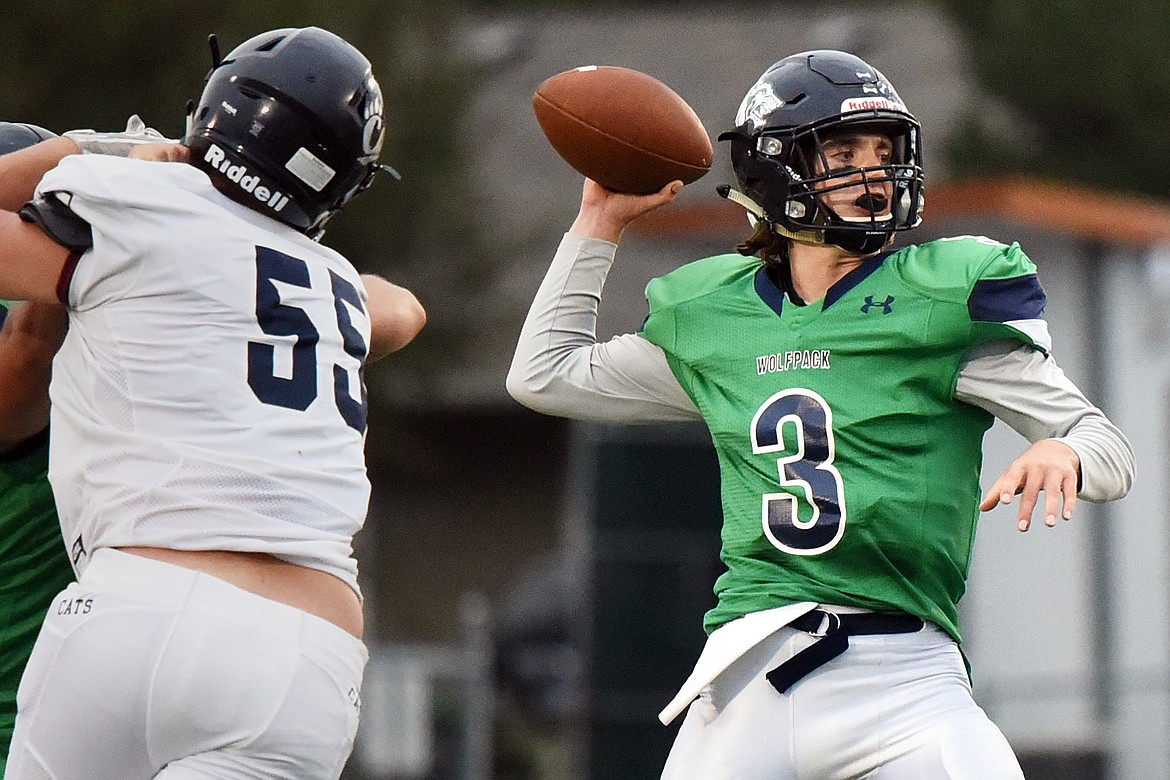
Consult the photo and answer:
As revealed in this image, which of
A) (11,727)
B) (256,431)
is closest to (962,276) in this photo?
(256,431)

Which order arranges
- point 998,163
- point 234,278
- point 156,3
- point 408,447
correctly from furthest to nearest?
point 998,163 → point 408,447 → point 156,3 → point 234,278

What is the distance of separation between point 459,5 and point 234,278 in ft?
56.5

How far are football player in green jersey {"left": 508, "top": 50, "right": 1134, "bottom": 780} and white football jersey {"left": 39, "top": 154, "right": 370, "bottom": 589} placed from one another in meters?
0.93

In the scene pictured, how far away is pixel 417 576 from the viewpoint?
25625 millimetres

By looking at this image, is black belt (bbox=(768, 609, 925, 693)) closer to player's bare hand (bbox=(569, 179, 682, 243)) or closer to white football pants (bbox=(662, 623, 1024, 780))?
white football pants (bbox=(662, 623, 1024, 780))

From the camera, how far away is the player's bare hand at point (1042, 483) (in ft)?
12.0

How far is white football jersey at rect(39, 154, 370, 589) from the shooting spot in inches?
140

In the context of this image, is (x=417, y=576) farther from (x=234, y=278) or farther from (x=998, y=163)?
(x=234, y=278)

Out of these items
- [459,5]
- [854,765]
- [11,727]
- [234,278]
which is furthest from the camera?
[459,5]

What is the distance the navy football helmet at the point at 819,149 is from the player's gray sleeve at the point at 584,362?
1.43ft

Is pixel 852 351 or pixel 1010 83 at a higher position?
pixel 1010 83

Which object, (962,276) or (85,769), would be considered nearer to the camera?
(85,769)

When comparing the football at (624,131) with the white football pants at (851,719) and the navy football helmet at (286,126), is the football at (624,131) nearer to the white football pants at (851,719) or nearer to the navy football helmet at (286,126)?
the navy football helmet at (286,126)

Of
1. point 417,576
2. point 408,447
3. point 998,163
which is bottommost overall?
point 417,576
